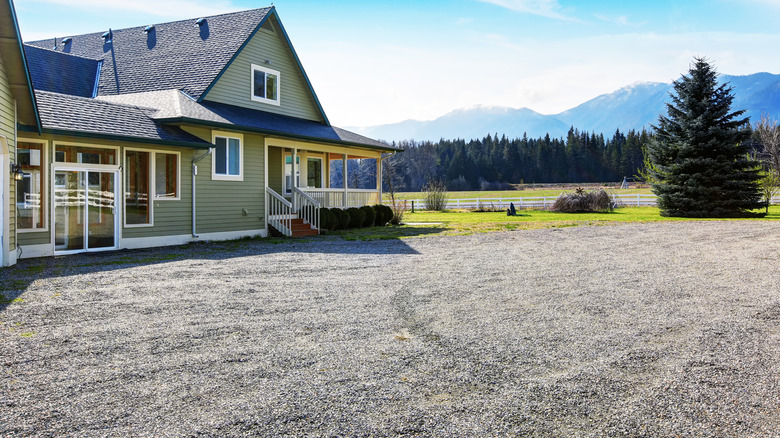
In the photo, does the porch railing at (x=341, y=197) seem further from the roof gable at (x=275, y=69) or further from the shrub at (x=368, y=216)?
the roof gable at (x=275, y=69)

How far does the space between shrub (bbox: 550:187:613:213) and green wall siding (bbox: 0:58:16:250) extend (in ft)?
88.5

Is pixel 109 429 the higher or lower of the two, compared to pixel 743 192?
lower

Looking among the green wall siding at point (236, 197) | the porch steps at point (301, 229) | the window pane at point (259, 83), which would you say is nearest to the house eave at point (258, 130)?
the green wall siding at point (236, 197)

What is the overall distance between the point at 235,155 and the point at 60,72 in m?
7.07

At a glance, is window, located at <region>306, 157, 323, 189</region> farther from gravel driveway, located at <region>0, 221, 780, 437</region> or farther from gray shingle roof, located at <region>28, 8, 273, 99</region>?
gravel driveway, located at <region>0, 221, 780, 437</region>

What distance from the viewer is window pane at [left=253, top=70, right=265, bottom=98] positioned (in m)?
18.5

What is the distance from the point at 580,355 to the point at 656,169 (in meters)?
25.2

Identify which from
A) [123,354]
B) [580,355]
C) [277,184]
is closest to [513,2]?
[277,184]

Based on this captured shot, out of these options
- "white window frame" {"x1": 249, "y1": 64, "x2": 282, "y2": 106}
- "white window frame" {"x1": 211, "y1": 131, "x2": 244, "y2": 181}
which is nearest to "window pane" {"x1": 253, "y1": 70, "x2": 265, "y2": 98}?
"white window frame" {"x1": 249, "y1": 64, "x2": 282, "y2": 106}

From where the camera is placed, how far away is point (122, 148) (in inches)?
506

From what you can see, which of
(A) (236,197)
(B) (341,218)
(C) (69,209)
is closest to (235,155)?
(A) (236,197)

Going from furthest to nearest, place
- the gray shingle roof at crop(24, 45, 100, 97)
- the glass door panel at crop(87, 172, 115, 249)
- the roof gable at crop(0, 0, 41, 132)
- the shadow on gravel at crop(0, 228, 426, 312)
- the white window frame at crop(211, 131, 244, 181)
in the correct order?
the gray shingle roof at crop(24, 45, 100, 97) < the white window frame at crop(211, 131, 244, 181) < the glass door panel at crop(87, 172, 115, 249) < the roof gable at crop(0, 0, 41, 132) < the shadow on gravel at crop(0, 228, 426, 312)

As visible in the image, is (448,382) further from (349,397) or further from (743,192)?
(743,192)

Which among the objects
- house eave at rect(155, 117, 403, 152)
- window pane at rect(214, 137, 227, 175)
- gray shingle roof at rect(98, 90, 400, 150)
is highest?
gray shingle roof at rect(98, 90, 400, 150)
